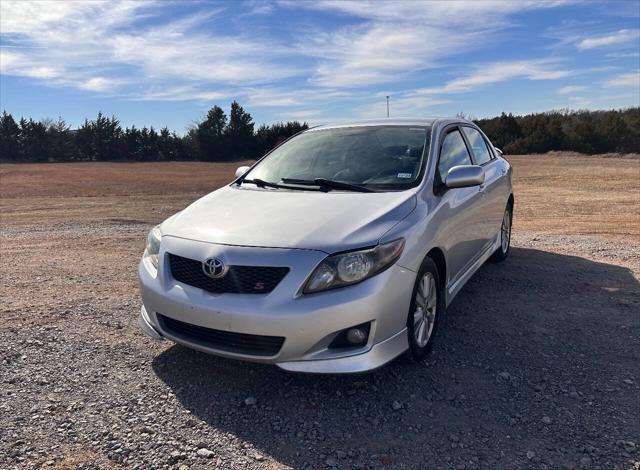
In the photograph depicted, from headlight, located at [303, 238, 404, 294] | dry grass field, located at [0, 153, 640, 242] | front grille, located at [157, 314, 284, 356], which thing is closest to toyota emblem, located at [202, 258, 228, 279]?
front grille, located at [157, 314, 284, 356]

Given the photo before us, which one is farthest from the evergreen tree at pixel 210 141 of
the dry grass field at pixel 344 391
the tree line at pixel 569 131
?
the dry grass field at pixel 344 391

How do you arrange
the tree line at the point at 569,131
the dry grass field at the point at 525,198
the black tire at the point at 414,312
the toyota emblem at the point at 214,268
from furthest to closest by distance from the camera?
the tree line at the point at 569,131, the dry grass field at the point at 525,198, the black tire at the point at 414,312, the toyota emblem at the point at 214,268

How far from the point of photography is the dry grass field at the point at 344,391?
2.78 meters

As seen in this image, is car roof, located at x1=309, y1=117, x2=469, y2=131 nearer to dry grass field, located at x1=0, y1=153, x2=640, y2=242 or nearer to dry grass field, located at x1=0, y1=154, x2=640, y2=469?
dry grass field, located at x1=0, y1=154, x2=640, y2=469

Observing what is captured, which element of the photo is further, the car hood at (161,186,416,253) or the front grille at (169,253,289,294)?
the car hood at (161,186,416,253)

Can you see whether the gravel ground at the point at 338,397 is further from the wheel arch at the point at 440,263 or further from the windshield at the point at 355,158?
the windshield at the point at 355,158

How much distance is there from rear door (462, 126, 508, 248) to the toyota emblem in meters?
2.85

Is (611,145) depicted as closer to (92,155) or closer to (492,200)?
(492,200)

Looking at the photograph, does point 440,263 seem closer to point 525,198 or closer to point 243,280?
point 243,280

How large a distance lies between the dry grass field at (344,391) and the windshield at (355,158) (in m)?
1.38

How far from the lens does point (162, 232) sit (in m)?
3.74

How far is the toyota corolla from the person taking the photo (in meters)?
3.04

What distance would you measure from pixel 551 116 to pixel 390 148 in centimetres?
3647

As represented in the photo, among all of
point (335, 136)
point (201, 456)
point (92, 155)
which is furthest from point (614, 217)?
point (92, 155)
